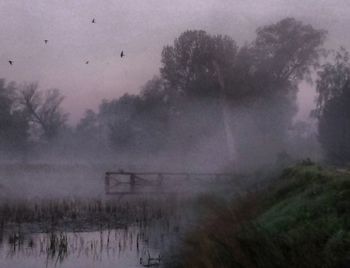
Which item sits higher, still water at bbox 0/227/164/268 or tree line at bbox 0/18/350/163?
tree line at bbox 0/18/350/163

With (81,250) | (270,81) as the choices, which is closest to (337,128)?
(270,81)

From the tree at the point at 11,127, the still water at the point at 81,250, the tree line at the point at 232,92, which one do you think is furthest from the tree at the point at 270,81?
the still water at the point at 81,250

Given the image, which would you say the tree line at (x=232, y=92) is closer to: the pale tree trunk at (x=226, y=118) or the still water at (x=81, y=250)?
the pale tree trunk at (x=226, y=118)

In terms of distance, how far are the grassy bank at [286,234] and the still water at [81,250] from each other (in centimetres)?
265

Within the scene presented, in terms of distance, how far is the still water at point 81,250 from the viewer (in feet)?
55.9

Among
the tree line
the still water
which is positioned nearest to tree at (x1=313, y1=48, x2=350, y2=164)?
the tree line

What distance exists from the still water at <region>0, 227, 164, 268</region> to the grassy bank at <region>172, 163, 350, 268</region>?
265cm

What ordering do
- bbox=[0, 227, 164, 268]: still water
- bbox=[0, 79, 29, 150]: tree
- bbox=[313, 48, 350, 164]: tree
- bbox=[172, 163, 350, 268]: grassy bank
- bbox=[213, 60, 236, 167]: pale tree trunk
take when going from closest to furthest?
bbox=[172, 163, 350, 268]: grassy bank < bbox=[0, 227, 164, 268]: still water < bbox=[313, 48, 350, 164]: tree < bbox=[213, 60, 236, 167]: pale tree trunk < bbox=[0, 79, 29, 150]: tree

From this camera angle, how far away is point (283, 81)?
5884 centimetres

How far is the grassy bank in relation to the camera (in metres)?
9.38

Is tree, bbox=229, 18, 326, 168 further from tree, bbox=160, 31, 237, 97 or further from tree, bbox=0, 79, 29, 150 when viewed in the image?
tree, bbox=0, 79, 29, 150

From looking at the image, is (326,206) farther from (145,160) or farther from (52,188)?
(145,160)

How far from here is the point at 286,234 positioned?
10.9 metres

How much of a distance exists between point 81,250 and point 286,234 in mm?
9513
